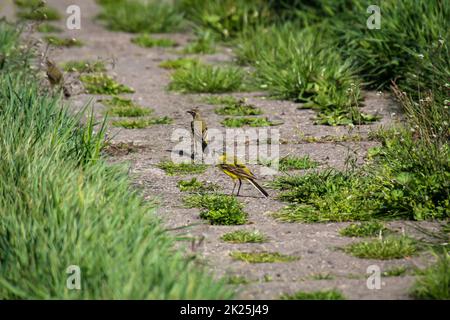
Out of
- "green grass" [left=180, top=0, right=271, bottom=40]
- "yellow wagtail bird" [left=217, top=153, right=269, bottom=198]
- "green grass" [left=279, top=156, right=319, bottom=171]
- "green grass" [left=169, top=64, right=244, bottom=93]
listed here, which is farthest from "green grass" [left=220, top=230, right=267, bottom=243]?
"green grass" [left=180, top=0, right=271, bottom=40]

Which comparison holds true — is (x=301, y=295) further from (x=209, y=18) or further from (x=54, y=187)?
(x=209, y=18)

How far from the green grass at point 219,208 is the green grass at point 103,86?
13.5 feet

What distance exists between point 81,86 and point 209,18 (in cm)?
321

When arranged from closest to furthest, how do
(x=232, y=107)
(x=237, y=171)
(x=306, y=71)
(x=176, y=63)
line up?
(x=237, y=171) < (x=232, y=107) < (x=306, y=71) < (x=176, y=63)

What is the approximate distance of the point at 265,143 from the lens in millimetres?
9477

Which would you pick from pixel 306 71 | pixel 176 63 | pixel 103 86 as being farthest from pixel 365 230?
pixel 176 63

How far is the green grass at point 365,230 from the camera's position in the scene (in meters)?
6.71

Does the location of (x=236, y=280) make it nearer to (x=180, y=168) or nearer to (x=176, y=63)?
(x=180, y=168)

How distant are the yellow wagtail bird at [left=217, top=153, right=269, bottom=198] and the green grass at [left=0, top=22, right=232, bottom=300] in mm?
1089

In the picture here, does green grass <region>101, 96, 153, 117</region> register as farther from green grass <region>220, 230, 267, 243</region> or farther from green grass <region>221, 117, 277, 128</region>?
green grass <region>220, 230, 267, 243</region>

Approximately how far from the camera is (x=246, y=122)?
10.2 metres

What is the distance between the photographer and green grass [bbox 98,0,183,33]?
14828 millimetres

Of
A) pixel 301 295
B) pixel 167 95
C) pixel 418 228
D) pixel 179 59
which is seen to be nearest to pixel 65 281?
pixel 301 295

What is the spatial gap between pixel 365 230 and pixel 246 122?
145 inches
